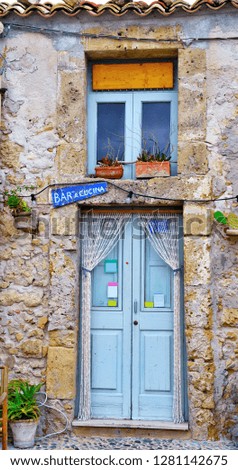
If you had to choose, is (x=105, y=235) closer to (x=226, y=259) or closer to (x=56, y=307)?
(x=56, y=307)

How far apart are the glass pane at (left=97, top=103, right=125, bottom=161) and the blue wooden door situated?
2.63ft

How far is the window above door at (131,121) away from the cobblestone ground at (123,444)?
8.44 feet

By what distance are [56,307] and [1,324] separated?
58cm

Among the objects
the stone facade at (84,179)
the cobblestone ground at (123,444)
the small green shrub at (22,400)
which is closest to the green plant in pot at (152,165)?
the stone facade at (84,179)

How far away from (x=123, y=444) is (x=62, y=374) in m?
0.86

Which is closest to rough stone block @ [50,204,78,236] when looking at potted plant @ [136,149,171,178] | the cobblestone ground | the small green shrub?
potted plant @ [136,149,171,178]

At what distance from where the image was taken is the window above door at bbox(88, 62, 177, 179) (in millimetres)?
5973

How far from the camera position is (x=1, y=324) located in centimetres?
577

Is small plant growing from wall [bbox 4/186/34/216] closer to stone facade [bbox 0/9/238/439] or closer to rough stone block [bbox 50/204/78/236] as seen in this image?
stone facade [bbox 0/9/238/439]

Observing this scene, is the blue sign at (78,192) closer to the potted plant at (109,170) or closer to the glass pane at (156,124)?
the potted plant at (109,170)

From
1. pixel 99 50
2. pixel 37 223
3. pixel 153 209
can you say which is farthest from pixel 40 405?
pixel 99 50

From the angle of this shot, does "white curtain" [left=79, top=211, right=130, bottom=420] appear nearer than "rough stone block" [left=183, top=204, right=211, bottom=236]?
No

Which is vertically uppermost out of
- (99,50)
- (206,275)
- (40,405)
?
(99,50)

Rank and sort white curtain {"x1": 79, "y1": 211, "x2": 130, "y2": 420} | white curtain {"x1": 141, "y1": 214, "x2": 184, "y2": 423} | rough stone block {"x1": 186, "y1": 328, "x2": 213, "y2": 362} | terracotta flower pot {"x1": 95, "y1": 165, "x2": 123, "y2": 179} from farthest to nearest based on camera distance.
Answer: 1. terracotta flower pot {"x1": 95, "y1": 165, "x2": 123, "y2": 179}
2. white curtain {"x1": 79, "y1": 211, "x2": 130, "y2": 420}
3. white curtain {"x1": 141, "y1": 214, "x2": 184, "y2": 423}
4. rough stone block {"x1": 186, "y1": 328, "x2": 213, "y2": 362}
